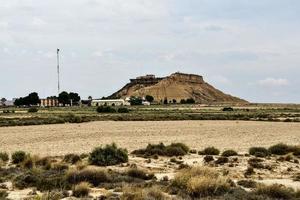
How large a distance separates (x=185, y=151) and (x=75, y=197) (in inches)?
559

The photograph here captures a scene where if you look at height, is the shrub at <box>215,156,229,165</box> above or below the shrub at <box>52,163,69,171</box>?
below

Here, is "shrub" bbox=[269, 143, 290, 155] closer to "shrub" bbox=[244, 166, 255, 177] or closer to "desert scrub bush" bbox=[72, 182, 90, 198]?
"shrub" bbox=[244, 166, 255, 177]

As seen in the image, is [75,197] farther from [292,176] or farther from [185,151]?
[185,151]

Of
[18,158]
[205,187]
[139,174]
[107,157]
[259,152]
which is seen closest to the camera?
[205,187]

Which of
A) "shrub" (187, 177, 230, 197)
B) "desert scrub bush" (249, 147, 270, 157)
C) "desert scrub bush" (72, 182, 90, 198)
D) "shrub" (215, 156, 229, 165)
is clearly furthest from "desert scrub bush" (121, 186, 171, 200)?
"desert scrub bush" (249, 147, 270, 157)

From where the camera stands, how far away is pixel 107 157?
74.2 feet

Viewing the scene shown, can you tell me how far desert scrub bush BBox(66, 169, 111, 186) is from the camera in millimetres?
16484

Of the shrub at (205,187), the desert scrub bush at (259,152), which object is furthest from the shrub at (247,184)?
the desert scrub bush at (259,152)

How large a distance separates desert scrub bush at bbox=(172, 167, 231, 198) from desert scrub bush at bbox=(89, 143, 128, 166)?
660cm

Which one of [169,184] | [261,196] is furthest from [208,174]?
[261,196]

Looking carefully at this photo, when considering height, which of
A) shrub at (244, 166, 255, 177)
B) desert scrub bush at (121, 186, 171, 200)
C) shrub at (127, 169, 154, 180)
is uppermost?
desert scrub bush at (121, 186, 171, 200)

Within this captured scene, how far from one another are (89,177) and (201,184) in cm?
403

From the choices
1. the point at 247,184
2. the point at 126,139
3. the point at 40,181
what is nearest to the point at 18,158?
the point at 40,181

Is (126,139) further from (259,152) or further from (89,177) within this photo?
(89,177)
